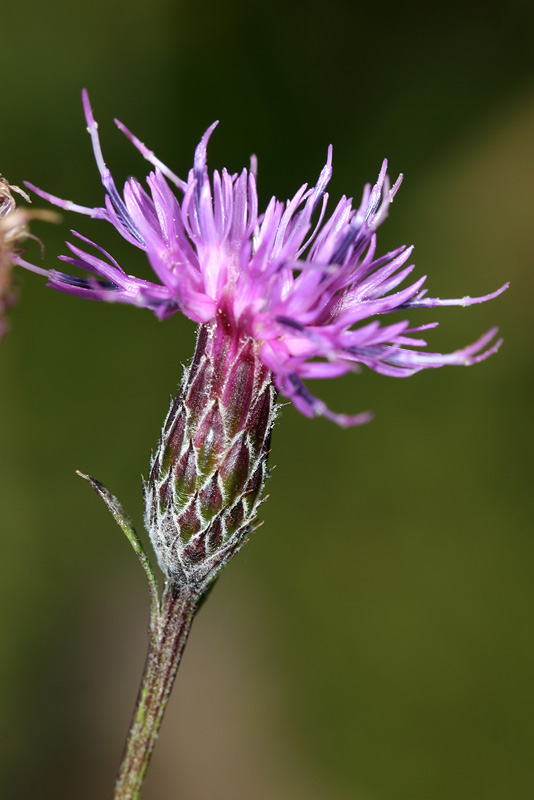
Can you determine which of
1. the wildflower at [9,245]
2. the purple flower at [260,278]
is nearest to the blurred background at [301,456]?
the purple flower at [260,278]

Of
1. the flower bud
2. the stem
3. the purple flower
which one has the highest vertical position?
the purple flower

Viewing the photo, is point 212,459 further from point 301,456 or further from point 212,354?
point 301,456

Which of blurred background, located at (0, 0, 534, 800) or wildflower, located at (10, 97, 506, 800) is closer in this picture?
wildflower, located at (10, 97, 506, 800)

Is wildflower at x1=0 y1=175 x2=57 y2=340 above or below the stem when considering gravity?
above

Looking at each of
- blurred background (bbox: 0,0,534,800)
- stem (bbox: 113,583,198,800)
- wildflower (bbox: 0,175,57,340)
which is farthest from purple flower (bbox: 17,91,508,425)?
blurred background (bbox: 0,0,534,800)

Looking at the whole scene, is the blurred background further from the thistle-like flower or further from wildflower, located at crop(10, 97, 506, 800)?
the thistle-like flower

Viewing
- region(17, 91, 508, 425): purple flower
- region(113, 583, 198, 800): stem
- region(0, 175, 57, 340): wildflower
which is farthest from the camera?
region(113, 583, 198, 800): stem

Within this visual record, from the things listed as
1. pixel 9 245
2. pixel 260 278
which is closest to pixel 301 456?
pixel 260 278
